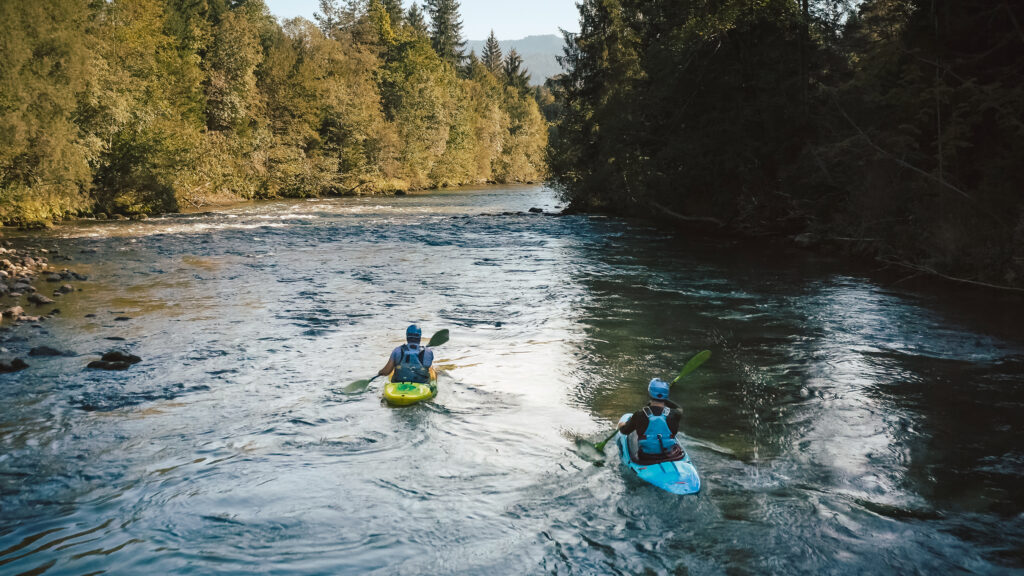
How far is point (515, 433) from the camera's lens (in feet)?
28.0

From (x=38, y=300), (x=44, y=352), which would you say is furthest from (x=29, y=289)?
(x=44, y=352)

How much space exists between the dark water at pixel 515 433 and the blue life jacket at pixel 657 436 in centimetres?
44

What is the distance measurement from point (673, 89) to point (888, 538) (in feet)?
79.5

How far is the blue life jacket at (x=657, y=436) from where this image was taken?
6957 millimetres

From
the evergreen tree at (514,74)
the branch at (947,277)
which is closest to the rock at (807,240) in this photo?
the branch at (947,277)

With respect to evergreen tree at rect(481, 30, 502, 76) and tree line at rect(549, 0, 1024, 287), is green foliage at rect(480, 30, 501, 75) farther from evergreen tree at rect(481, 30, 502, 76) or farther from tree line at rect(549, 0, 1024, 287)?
tree line at rect(549, 0, 1024, 287)

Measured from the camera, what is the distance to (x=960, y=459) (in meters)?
7.50

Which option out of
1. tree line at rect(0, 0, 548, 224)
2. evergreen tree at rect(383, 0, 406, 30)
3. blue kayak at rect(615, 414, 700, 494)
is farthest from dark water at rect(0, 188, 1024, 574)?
evergreen tree at rect(383, 0, 406, 30)

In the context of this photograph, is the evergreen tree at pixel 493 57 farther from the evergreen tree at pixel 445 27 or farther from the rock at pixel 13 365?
the rock at pixel 13 365

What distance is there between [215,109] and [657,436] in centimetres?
4577

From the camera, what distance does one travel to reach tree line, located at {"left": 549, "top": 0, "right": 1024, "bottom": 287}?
1522 centimetres

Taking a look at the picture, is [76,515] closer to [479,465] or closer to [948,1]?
[479,465]

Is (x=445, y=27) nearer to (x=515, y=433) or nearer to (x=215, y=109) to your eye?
(x=215, y=109)

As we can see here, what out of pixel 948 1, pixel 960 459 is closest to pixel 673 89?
pixel 948 1
